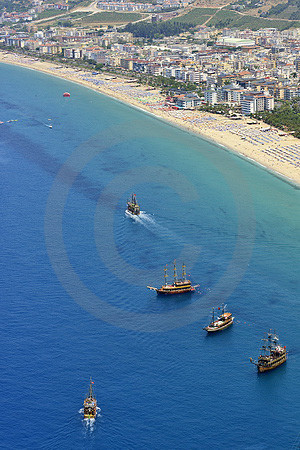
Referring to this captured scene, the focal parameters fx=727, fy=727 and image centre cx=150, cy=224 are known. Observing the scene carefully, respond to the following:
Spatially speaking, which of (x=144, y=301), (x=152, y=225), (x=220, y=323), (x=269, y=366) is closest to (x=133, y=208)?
(x=152, y=225)

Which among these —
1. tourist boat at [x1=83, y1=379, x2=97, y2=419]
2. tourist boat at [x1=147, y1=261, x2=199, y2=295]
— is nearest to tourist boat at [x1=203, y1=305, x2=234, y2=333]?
tourist boat at [x1=147, y1=261, x2=199, y2=295]

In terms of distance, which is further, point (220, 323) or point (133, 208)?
point (133, 208)

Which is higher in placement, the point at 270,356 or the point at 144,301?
the point at 144,301

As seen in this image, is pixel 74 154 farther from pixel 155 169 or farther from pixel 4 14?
pixel 4 14

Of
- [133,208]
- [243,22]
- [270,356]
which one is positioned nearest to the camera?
[270,356]

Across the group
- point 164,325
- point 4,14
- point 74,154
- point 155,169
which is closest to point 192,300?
point 164,325

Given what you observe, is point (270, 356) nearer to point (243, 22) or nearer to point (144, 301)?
point (144, 301)

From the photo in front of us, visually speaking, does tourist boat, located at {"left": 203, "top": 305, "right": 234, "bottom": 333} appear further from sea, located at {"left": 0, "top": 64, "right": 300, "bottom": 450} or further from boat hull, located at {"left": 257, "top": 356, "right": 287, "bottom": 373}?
boat hull, located at {"left": 257, "top": 356, "right": 287, "bottom": 373}
